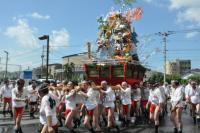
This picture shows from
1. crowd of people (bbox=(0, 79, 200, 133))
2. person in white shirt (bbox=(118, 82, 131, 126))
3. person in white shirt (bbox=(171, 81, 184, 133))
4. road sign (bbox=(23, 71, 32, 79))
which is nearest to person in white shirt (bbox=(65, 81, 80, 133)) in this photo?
crowd of people (bbox=(0, 79, 200, 133))

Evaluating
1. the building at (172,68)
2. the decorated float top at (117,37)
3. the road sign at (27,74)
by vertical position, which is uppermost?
the building at (172,68)

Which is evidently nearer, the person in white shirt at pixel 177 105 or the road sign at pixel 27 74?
the person in white shirt at pixel 177 105

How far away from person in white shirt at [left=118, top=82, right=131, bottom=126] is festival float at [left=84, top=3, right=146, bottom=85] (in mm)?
688

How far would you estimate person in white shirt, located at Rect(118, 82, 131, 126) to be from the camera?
642 inches

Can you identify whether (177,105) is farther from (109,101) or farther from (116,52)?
(116,52)

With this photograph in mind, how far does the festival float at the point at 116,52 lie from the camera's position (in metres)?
17.2

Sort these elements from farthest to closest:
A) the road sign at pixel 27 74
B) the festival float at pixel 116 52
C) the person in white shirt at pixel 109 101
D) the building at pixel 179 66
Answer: the building at pixel 179 66
the road sign at pixel 27 74
the festival float at pixel 116 52
the person in white shirt at pixel 109 101

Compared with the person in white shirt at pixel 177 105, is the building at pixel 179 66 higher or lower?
higher

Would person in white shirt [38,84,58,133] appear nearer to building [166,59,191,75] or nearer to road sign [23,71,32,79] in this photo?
road sign [23,71,32,79]

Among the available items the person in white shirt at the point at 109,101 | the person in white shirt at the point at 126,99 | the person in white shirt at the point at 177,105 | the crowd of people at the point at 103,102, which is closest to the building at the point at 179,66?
the crowd of people at the point at 103,102

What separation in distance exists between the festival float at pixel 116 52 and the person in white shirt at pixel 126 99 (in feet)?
2.26

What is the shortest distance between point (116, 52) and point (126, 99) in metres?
2.29

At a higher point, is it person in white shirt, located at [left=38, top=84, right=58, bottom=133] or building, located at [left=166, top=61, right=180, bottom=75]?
building, located at [left=166, top=61, right=180, bottom=75]

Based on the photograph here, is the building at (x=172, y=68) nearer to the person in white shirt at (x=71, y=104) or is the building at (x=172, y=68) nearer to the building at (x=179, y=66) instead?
the building at (x=179, y=66)
